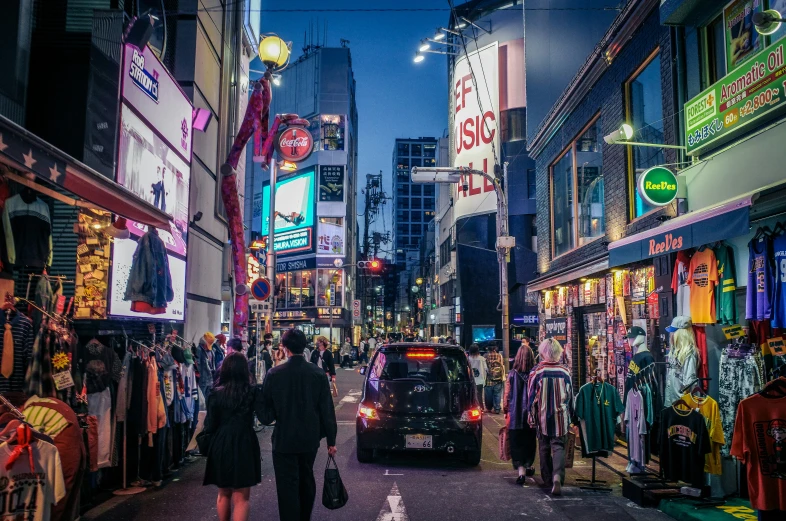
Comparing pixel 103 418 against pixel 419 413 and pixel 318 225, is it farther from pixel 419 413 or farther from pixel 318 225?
pixel 318 225

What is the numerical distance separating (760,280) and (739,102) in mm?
2308

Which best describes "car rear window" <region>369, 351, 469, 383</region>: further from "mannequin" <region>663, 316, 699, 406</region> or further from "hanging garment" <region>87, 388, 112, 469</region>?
"hanging garment" <region>87, 388, 112, 469</region>

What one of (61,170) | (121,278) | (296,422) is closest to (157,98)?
(121,278)

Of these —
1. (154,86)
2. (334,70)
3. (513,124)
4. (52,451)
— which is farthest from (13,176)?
(334,70)

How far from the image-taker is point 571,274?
45.0 ft

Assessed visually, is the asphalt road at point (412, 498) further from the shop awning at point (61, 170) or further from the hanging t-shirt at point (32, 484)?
the shop awning at point (61, 170)

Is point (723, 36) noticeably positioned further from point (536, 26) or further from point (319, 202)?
point (319, 202)

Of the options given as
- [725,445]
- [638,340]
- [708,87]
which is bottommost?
[725,445]

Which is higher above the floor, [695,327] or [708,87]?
[708,87]

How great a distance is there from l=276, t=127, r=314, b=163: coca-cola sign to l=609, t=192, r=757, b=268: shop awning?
36.8ft

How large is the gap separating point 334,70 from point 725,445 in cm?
5549

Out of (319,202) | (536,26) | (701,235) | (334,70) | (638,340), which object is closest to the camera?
(701,235)

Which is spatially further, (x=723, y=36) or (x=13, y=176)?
(x=723, y=36)

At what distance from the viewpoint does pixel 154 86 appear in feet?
36.7
